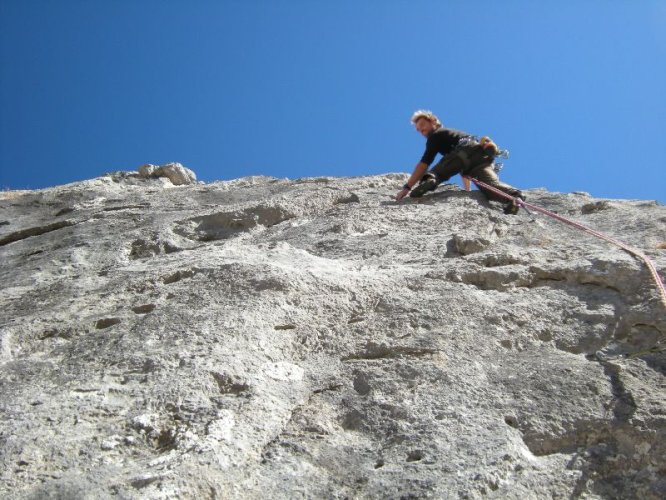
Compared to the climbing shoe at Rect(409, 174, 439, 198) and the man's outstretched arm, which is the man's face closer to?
the man's outstretched arm

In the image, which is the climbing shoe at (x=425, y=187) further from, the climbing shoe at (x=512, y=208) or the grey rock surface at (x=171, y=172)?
the grey rock surface at (x=171, y=172)

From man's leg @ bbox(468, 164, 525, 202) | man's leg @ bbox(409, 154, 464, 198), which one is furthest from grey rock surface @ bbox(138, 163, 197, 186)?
man's leg @ bbox(468, 164, 525, 202)

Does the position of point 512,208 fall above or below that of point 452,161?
below

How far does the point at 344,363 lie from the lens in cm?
412

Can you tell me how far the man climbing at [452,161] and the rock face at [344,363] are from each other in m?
0.88

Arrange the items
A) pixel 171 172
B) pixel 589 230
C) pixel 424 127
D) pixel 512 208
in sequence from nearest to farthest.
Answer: pixel 589 230
pixel 512 208
pixel 424 127
pixel 171 172

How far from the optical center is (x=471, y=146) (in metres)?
7.39

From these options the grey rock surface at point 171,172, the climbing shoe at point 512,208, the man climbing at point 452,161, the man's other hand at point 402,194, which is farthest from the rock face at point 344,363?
the grey rock surface at point 171,172

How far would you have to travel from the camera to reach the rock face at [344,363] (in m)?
3.20

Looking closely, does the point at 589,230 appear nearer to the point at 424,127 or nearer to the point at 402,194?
the point at 402,194

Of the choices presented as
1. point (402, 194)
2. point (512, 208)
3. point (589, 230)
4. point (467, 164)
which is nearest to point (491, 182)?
point (467, 164)

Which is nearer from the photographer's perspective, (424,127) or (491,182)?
(491,182)

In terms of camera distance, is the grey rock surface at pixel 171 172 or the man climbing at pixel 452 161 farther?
the grey rock surface at pixel 171 172

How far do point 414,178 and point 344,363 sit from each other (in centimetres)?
355
